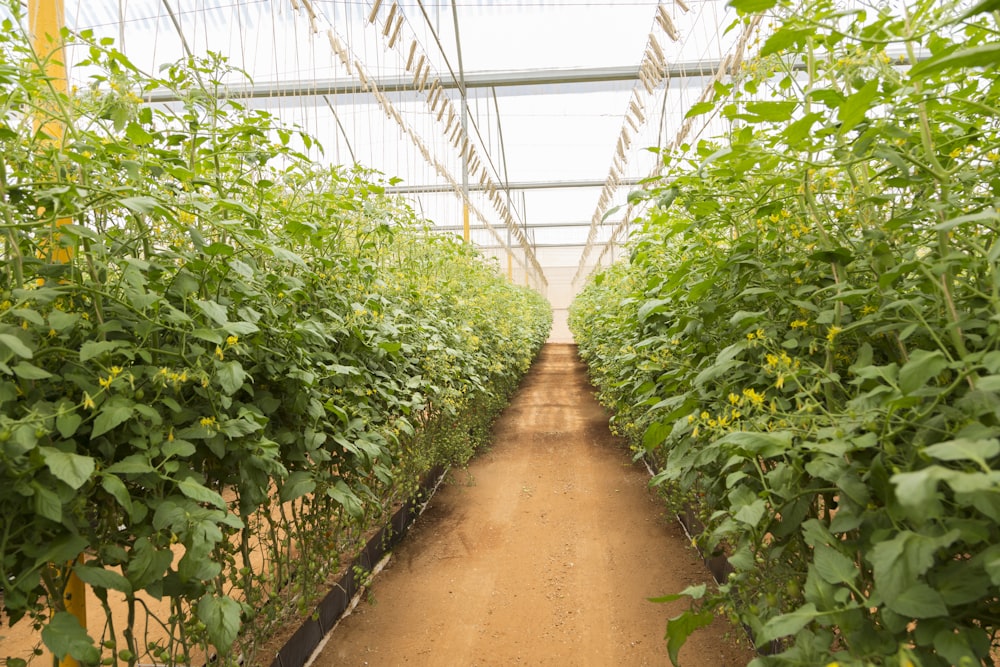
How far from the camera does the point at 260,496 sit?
138cm

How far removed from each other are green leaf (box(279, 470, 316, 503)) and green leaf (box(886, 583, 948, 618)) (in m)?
1.32

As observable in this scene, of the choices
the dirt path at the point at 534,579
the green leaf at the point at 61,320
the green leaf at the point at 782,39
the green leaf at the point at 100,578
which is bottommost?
the dirt path at the point at 534,579

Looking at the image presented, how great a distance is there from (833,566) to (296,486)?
4.14 feet

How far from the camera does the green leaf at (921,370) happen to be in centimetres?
81

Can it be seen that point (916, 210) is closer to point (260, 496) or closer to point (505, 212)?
point (260, 496)

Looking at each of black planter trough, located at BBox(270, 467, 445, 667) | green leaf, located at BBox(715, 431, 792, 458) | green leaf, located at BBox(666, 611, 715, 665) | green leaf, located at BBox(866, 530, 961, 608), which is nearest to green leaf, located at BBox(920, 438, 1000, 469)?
green leaf, located at BBox(866, 530, 961, 608)

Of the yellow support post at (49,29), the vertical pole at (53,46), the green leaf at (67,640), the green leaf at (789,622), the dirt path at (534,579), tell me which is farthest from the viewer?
the dirt path at (534,579)

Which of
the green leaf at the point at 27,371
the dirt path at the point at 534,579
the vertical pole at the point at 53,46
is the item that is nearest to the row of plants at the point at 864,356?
the dirt path at the point at 534,579

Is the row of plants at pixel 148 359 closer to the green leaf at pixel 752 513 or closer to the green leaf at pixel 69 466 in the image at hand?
the green leaf at pixel 69 466

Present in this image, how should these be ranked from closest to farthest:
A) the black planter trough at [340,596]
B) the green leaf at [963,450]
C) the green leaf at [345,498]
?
1. the green leaf at [963,450]
2. the green leaf at [345,498]
3. the black planter trough at [340,596]

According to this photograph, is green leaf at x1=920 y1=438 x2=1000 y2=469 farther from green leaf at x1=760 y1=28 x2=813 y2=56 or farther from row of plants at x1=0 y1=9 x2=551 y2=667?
row of plants at x1=0 y1=9 x2=551 y2=667

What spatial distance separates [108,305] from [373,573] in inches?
79.0

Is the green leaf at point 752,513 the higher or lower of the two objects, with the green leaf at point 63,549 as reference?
higher

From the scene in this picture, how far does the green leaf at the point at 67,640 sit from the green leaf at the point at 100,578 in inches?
2.4
